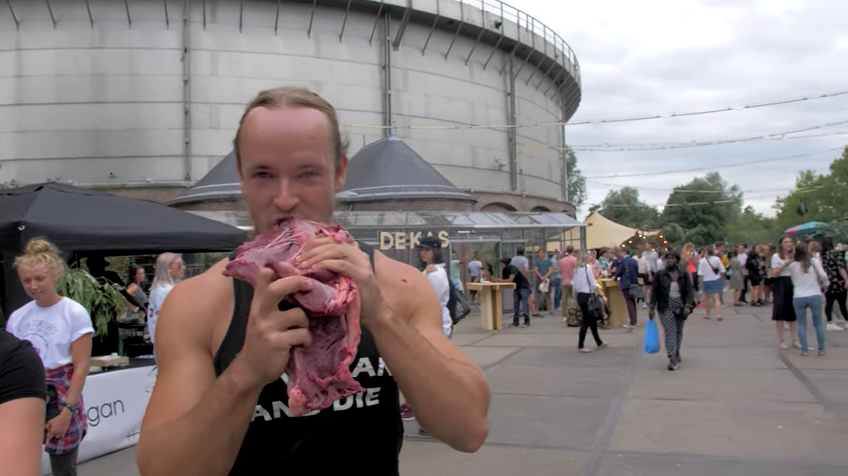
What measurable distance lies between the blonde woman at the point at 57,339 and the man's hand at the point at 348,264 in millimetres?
3824

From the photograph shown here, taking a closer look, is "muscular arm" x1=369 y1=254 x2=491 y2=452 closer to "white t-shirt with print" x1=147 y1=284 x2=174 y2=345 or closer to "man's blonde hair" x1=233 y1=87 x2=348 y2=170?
"man's blonde hair" x1=233 y1=87 x2=348 y2=170

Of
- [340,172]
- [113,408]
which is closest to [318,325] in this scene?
[340,172]

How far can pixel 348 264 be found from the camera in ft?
4.35

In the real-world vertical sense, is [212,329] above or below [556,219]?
below

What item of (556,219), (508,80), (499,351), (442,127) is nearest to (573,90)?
(508,80)

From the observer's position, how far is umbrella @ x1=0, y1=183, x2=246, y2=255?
24.9 ft

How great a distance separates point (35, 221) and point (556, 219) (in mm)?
17314

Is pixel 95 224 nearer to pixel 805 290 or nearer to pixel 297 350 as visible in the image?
pixel 297 350

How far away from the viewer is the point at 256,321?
1239 mm

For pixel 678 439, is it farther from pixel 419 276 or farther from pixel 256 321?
pixel 256 321

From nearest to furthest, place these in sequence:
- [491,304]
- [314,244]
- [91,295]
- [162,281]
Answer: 1. [314,244]
2. [91,295]
3. [162,281]
4. [491,304]

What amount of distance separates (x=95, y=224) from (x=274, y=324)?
7.90 m

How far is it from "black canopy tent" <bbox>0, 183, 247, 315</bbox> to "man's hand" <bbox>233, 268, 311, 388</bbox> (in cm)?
749

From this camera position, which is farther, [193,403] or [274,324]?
[193,403]
